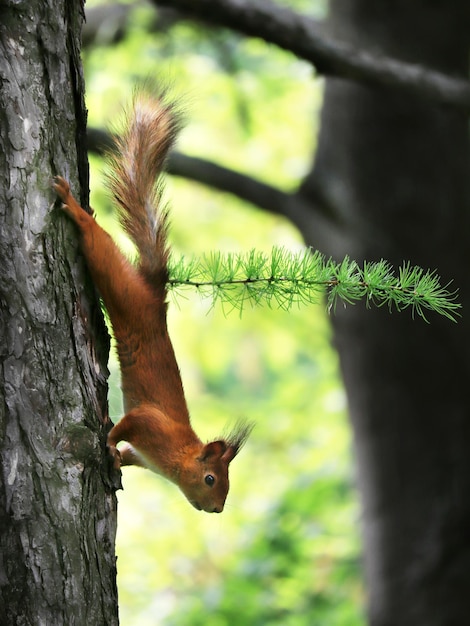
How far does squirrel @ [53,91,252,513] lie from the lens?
178 centimetres

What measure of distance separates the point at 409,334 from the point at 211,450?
2215mm

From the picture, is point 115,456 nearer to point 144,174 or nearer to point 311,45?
point 144,174

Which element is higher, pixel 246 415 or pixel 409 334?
pixel 246 415

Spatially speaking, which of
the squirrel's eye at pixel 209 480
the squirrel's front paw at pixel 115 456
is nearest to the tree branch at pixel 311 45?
the squirrel's eye at pixel 209 480

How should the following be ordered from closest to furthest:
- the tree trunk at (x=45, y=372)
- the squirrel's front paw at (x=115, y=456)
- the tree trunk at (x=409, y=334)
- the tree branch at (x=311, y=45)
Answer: the tree trunk at (x=45, y=372)
the squirrel's front paw at (x=115, y=456)
the tree branch at (x=311, y=45)
the tree trunk at (x=409, y=334)

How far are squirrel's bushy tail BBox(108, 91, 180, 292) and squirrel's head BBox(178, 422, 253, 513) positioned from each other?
0.45 metres

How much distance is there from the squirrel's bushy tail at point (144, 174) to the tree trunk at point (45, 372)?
28 cm

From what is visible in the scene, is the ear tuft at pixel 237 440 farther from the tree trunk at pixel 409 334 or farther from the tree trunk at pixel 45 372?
the tree trunk at pixel 409 334

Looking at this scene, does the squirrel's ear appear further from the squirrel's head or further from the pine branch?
the pine branch

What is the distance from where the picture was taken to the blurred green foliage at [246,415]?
5.05 m

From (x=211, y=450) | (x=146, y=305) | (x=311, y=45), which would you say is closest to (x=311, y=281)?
(x=146, y=305)

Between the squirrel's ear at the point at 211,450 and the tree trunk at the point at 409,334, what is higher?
the tree trunk at the point at 409,334

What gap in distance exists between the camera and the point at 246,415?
494cm

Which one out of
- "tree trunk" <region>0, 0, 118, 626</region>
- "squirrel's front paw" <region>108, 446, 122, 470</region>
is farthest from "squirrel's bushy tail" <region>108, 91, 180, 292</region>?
"squirrel's front paw" <region>108, 446, 122, 470</region>
